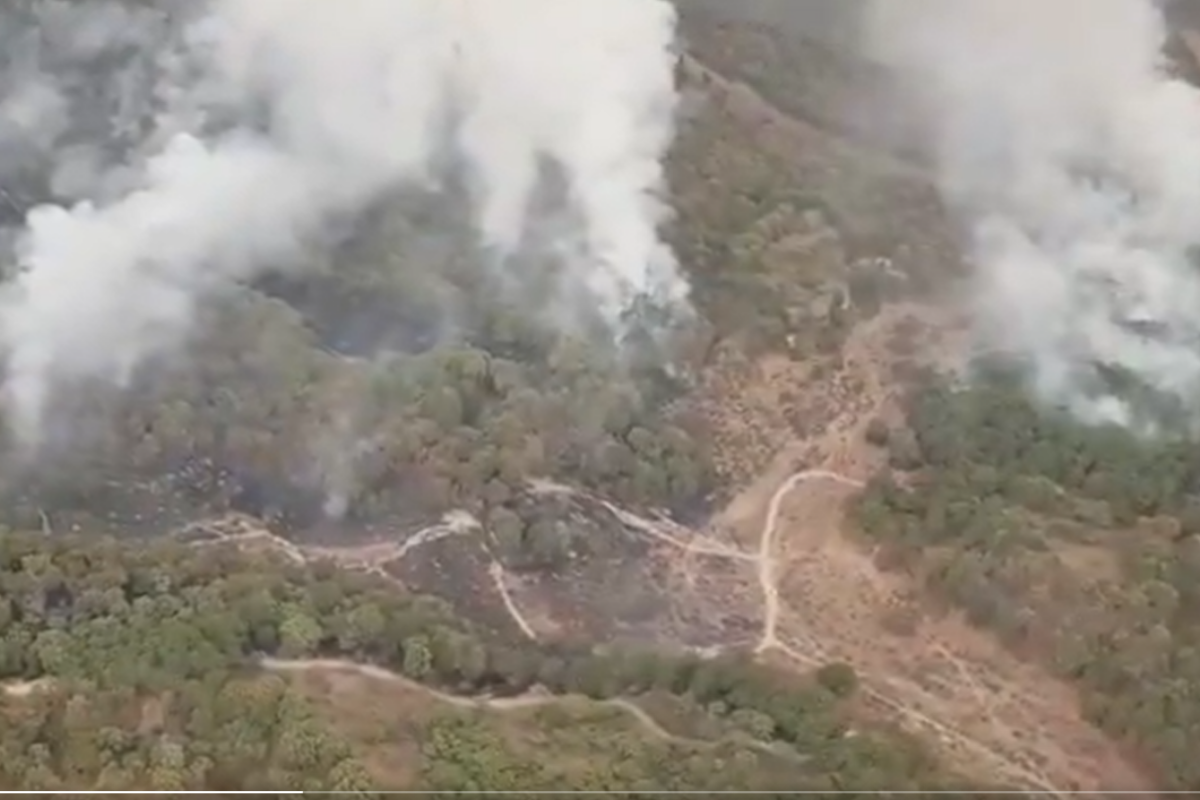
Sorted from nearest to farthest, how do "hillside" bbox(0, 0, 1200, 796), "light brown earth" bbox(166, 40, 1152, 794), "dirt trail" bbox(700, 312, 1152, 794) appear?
"hillside" bbox(0, 0, 1200, 796), "dirt trail" bbox(700, 312, 1152, 794), "light brown earth" bbox(166, 40, 1152, 794)

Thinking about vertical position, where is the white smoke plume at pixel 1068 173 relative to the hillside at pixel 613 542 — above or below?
above

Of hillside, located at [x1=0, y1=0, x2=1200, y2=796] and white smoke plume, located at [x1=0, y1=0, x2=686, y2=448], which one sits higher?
white smoke plume, located at [x1=0, y1=0, x2=686, y2=448]

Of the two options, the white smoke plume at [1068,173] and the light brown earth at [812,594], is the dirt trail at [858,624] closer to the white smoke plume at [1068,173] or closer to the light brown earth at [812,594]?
the light brown earth at [812,594]

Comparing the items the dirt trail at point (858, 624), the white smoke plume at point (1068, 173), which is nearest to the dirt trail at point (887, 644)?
the dirt trail at point (858, 624)

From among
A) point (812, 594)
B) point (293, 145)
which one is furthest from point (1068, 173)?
point (293, 145)

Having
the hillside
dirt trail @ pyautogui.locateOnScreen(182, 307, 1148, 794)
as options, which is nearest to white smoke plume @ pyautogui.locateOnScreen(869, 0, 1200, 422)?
the hillside

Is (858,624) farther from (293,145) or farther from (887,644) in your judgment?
(293,145)

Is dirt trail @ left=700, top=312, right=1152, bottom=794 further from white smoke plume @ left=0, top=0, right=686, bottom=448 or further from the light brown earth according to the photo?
white smoke plume @ left=0, top=0, right=686, bottom=448
